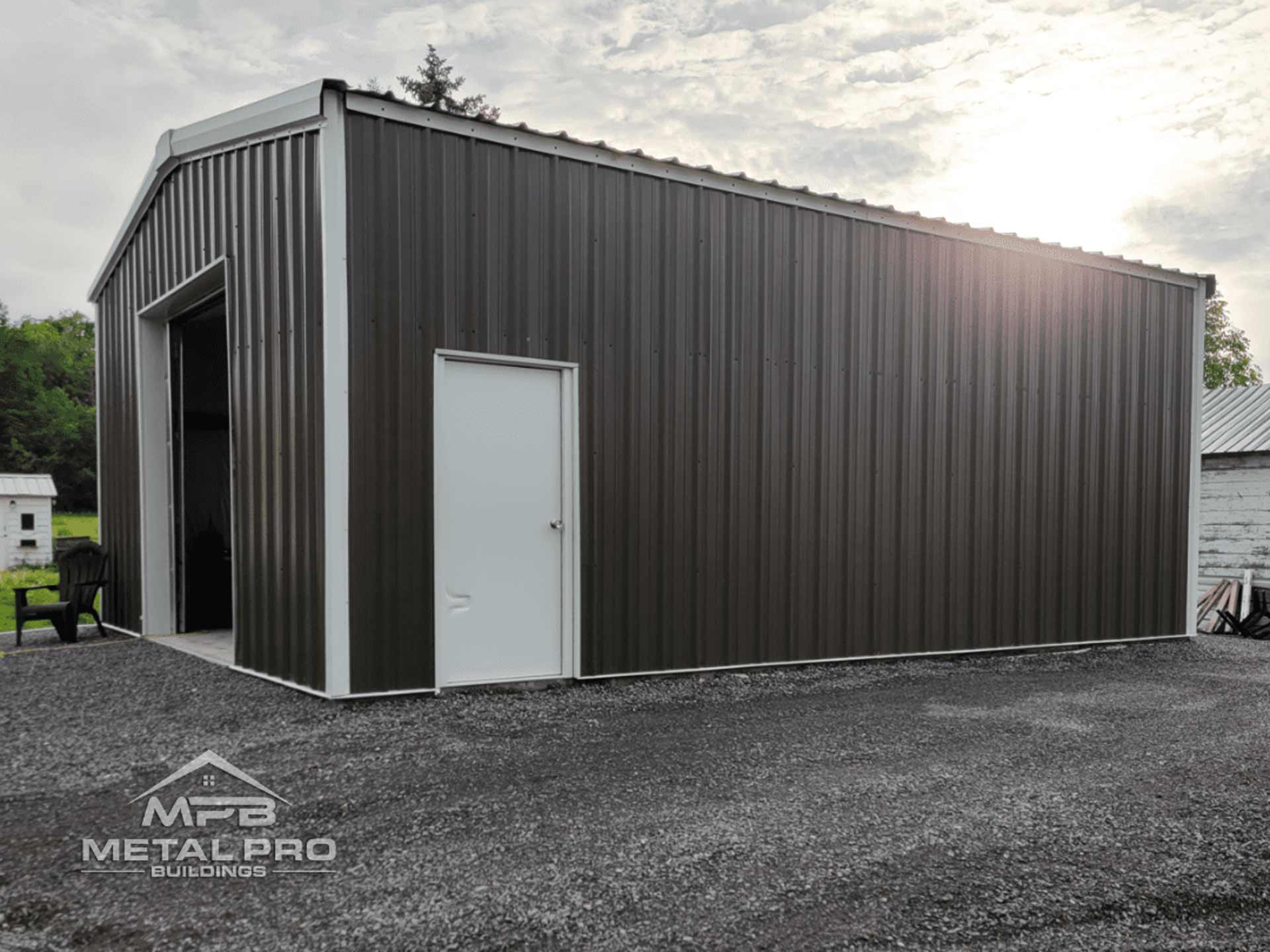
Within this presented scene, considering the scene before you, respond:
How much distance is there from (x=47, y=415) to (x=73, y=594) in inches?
1331

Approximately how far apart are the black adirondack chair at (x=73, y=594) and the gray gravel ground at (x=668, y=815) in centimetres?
161

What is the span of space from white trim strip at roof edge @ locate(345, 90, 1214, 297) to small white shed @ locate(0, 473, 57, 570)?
62.6ft

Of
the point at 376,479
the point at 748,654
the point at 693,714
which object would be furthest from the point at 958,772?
the point at 376,479

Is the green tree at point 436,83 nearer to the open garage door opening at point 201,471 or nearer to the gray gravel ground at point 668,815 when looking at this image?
the open garage door opening at point 201,471

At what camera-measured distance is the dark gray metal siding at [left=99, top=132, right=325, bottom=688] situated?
4.94m

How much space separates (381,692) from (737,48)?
A: 7119 mm

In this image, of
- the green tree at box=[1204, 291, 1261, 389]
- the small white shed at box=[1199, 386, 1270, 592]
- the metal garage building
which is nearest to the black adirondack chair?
the metal garage building

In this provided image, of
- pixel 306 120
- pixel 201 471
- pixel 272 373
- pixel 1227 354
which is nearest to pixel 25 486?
pixel 201 471

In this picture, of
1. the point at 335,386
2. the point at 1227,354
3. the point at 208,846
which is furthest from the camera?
the point at 1227,354

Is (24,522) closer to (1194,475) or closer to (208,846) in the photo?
(208,846)

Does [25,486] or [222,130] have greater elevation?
[222,130]

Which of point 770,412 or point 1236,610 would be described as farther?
point 1236,610

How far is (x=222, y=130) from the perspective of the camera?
5.68 metres

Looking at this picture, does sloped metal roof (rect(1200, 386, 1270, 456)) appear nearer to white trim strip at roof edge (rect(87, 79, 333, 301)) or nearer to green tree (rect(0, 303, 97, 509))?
white trim strip at roof edge (rect(87, 79, 333, 301))
